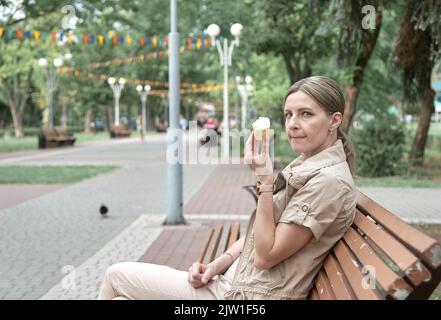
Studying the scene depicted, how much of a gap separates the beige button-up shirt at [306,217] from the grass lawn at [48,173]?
1194cm

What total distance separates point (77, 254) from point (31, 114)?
63890 millimetres

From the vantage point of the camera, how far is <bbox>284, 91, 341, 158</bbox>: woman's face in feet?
8.00

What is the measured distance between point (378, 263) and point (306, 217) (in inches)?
14.0

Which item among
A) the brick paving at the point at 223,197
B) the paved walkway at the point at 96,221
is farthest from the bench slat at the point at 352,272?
the brick paving at the point at 223,197

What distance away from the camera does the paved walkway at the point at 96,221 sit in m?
5.32

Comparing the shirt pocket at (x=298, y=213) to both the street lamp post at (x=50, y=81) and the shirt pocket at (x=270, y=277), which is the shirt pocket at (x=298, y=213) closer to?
the shirt pocket at (x=270, y=277)

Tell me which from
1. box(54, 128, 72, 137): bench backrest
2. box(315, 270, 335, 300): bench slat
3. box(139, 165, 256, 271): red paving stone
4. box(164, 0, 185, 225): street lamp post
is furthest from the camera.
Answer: box(54, 128, 72, 137): bench backrest

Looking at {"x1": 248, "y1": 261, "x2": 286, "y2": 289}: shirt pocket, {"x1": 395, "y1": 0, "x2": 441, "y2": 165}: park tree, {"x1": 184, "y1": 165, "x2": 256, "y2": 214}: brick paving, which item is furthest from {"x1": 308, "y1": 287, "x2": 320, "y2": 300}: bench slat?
{"x1": 184, "y1": 165, "x2": 256, "y2": 214}: brick paving

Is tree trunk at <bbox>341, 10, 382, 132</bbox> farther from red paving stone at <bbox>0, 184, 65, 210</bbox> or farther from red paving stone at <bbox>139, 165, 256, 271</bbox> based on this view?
red paving stone at <bbox>0, 184, 65, 210</bbox>

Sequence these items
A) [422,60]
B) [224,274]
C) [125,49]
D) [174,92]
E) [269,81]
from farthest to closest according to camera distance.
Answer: [125,49] < [269,81] < [422,60] < [174,92] < [224,274]

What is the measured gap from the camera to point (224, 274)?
284cm

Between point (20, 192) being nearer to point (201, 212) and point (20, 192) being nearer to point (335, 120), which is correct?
point (201, 212)
